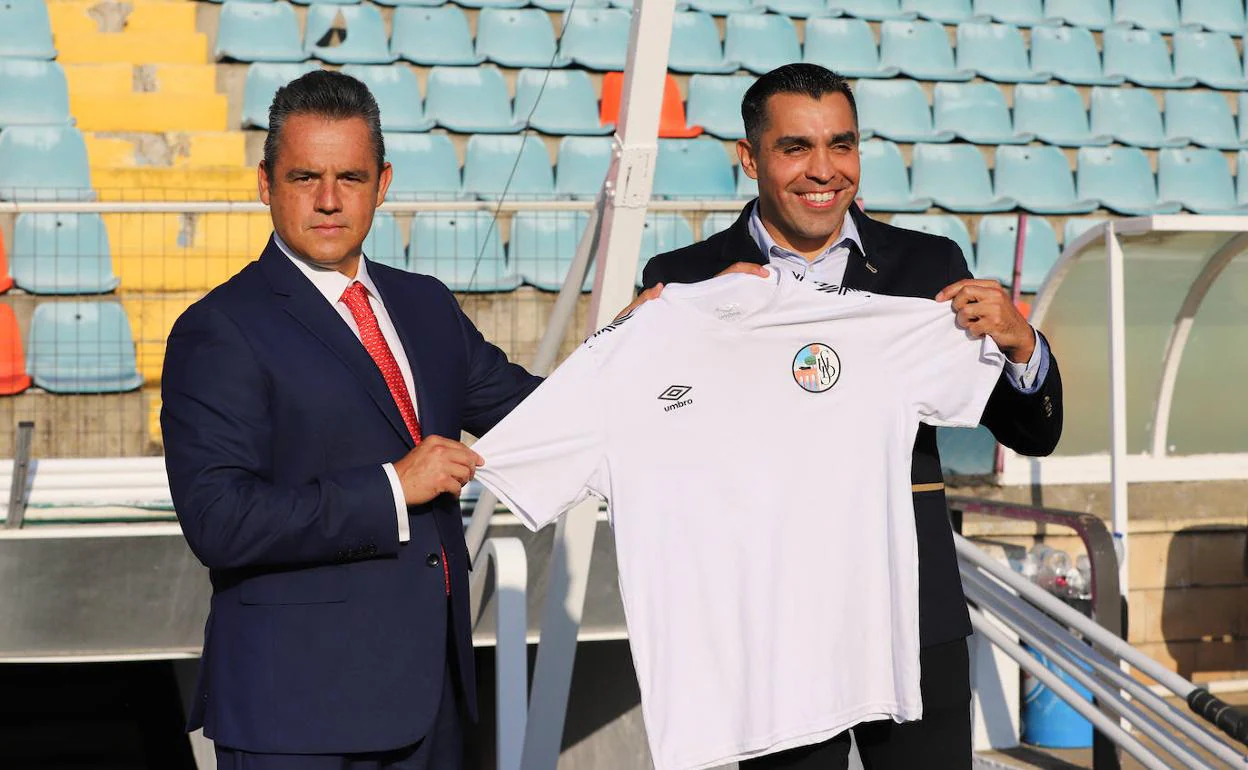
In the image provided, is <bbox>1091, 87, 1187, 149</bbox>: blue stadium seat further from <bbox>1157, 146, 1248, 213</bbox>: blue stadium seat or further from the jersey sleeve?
the jersey sleeve

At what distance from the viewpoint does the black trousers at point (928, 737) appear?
2.41 m

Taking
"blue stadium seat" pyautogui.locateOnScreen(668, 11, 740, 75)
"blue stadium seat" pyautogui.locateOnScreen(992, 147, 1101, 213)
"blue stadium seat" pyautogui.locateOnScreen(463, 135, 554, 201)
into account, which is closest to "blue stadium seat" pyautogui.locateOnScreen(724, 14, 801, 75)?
"blue stadium seat" pyautogui.locateOnScreen(668, 11, 740, 75)

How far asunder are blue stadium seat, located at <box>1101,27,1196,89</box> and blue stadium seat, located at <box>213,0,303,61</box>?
5295 millimetres

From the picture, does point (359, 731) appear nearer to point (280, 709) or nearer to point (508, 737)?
point (280, 709)

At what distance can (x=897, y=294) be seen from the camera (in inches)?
103

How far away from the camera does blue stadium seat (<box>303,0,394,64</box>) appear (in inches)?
310

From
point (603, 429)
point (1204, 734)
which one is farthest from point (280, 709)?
point (1204, 734)

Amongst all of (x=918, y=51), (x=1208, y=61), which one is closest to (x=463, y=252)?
(x=918, y=51)

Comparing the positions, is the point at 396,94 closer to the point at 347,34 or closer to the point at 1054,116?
the point at 347,34

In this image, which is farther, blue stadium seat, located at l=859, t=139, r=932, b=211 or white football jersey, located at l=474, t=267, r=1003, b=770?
blue stadium seat, located at l=859, t=139, r=932, b=211

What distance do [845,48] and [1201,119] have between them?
253 centimetres

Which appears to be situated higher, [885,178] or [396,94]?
[396,94]

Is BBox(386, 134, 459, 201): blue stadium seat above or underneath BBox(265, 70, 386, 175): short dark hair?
above

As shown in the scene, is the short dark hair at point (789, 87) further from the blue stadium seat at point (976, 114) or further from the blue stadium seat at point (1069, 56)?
the blue stadium seat at point (1069, 56)
